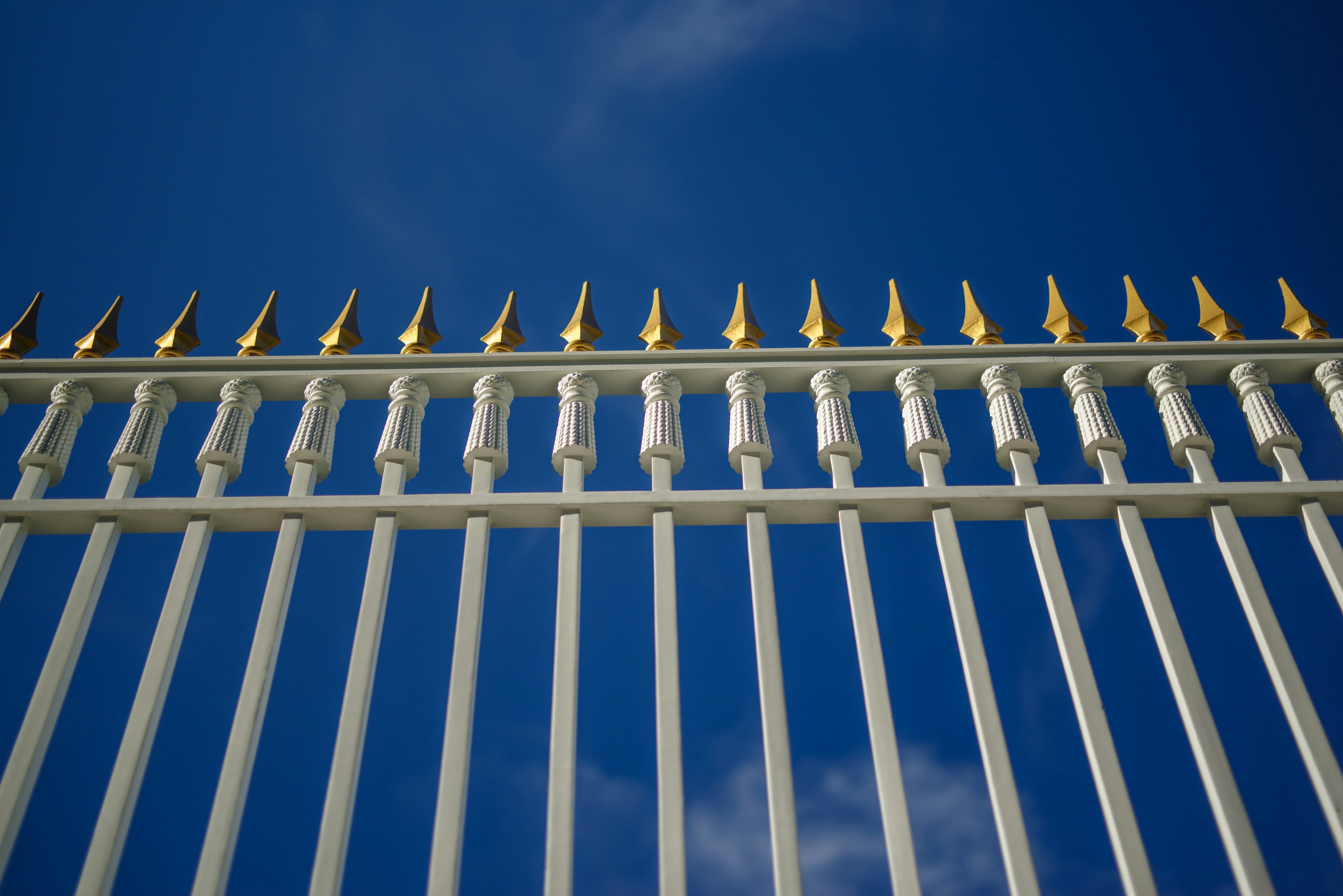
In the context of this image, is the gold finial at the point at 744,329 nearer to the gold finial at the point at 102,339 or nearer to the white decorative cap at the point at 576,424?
the white decorative cap at the point at 576,424

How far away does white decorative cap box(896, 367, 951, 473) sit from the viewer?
12.1ft

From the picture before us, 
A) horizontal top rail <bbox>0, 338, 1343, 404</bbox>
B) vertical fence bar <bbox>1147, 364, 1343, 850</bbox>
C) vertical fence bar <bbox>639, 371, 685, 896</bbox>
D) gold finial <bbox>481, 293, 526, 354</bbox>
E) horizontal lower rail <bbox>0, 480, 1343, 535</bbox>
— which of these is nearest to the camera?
vertical fence bar <bbox>639, 371, 685, 896</bbox>

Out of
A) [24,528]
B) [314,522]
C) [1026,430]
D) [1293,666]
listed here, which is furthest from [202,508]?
[1293,666]

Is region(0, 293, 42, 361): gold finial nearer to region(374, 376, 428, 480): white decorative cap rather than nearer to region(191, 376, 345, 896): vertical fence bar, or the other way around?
region(191, 376, 345, 896): vertical fence bar

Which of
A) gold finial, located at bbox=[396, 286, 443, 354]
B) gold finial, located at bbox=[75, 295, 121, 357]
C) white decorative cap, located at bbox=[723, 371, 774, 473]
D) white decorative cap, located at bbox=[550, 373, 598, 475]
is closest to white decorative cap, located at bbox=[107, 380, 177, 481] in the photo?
gold finial, located at bbox=[75, 295, 121, 357]

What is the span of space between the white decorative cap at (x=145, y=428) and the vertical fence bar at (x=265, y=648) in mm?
486

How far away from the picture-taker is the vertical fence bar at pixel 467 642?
2.83 meters

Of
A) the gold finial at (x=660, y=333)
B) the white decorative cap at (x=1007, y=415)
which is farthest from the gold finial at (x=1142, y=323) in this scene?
the gold finial at (x=660, y=333)

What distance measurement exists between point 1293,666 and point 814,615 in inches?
169

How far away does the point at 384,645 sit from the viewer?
8492 mm

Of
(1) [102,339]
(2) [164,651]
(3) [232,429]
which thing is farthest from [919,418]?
(1) [102,339]

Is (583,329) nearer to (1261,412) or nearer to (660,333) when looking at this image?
(660,333)

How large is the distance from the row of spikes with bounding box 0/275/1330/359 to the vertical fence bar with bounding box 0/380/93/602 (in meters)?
0.29

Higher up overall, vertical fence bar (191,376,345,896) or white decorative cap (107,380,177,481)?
white decorative cap (107,380,177,481)
